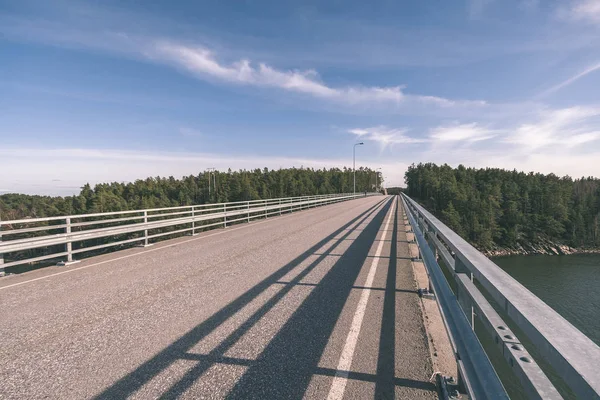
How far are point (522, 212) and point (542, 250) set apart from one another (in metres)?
23.1

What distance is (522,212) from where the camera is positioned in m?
103

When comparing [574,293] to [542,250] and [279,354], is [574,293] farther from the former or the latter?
[542,250]

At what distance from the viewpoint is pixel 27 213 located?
91.6 metres

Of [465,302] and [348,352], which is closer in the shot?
[465,302]

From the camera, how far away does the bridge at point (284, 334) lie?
1.85 meters

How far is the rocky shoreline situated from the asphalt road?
288 feet

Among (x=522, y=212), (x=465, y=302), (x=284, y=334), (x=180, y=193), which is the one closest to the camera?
(x=465, y=302)

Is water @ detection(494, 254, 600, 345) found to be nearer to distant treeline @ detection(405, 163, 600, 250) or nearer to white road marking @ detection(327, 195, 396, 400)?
white road marking @ detection(327, 195, 396, 400)

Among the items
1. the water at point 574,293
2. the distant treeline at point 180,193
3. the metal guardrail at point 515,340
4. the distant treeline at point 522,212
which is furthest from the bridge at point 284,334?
the distant treeline at point 522,212

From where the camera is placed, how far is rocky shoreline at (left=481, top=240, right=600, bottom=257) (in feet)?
267

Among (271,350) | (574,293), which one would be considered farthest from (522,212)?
(271,350)

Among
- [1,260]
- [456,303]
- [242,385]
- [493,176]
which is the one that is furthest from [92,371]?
[493,176]

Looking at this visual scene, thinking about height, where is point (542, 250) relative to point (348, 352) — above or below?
below

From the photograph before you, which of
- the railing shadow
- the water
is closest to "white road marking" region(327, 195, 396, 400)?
the railing shadow
